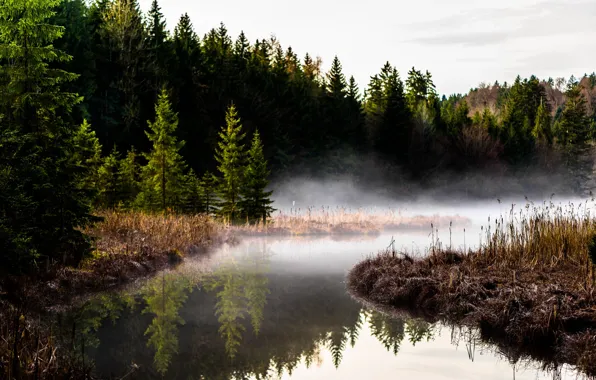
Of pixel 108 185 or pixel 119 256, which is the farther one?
pixel 108 185

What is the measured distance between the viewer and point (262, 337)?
10641mm

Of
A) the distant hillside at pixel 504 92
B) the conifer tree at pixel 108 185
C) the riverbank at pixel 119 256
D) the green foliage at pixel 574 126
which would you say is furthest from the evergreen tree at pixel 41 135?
the distant hillside at pixel 504 92

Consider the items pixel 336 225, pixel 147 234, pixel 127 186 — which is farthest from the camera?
pixel 336 225

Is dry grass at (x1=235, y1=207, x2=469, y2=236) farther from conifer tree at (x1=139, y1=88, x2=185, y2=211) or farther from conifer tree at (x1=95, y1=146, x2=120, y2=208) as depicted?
conifer tree at (x1=95, y1=146, x2=120, y2=208)

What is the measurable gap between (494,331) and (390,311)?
8.71 feet

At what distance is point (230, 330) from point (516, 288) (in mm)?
5541

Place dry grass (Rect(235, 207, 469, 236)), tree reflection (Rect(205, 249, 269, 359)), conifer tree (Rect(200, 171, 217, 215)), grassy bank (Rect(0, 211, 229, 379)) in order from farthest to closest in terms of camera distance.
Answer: conifer tree (Rect(200, 171, 217, 215))
dry grass (Rect(235, 207, 469, 236))
tree reflection (Rect(205, 249, 269, 359))
grassy bank (Rect(0, 211, 229, 379))

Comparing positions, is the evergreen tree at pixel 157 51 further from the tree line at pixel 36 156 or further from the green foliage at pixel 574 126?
the green foliage at pixel 574 126

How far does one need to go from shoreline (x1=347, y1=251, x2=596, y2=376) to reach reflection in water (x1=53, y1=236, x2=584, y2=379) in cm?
50

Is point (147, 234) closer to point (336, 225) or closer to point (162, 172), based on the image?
point (162, 172)

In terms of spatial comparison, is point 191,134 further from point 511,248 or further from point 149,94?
point 511,248

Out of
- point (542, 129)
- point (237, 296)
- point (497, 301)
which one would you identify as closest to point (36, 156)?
point (237, 296)

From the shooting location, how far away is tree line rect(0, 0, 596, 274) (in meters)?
14.1

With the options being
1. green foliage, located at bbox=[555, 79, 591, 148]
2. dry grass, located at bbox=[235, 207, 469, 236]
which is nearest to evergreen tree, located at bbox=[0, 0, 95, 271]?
dry grass, located at bbox=[235, 207, 469, 236]
